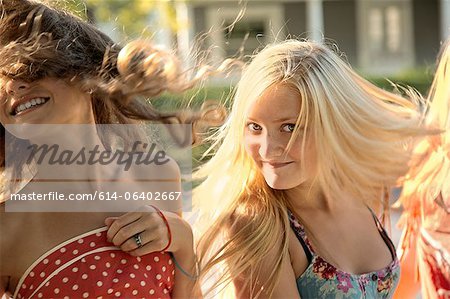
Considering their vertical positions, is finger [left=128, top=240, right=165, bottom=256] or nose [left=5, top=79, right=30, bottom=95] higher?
nose [left=5, top=79, right=30, bottom=95]

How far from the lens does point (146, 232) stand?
2061 millimetres

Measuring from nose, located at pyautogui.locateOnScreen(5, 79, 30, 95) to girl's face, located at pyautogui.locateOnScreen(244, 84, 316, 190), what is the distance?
0.56m

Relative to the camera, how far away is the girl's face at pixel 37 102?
79.5 inches

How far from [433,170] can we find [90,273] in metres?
1.17

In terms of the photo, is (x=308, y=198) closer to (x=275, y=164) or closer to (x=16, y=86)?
(x=275, y=164)

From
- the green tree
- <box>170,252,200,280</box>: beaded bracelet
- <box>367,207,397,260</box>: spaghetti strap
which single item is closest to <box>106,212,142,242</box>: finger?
<box>170,252,200,280</box>: beaded bracelet

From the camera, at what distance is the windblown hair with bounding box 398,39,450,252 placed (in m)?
2.66

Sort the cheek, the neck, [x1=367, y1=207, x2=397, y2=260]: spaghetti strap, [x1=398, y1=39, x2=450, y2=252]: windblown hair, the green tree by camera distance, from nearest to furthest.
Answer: the cheek, the neck, [x1=367, y1=207, x2=397, y2=260]: spaghetti strap, [x1=398, y1=39, x2=450, y2=252]: windblown hair, the green tree

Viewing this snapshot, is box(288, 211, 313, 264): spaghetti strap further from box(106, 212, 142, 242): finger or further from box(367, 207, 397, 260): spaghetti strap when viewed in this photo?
box(106, 212, 142, 242): finger

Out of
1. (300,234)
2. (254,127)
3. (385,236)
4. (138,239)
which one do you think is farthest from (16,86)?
(385,236)

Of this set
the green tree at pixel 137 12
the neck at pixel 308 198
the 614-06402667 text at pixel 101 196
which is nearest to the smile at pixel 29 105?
the 614-06402667 text at pixel 101 196

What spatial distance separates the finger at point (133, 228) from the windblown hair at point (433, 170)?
0.91m

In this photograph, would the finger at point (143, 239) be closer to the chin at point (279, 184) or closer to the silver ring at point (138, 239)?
the silver ring at point (138, 239)

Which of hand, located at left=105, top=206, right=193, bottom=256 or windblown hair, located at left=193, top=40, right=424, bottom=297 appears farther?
windblown hair, located at left=193, top=40, right=424, bottom=297
